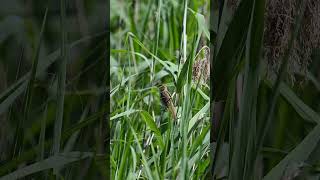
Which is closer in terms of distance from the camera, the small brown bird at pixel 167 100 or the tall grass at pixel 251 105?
the tall grass at pixel 251 105

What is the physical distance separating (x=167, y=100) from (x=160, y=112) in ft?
0.50

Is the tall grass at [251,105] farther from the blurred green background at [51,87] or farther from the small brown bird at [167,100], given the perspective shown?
the blurred green background at [51,87]

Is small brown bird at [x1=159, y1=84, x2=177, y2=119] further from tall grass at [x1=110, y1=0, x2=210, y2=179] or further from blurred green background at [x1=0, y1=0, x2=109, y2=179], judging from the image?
blurred green background at [x1=0, y1=0, x2=109, y2=179]

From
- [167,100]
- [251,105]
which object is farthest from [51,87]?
[251,105]

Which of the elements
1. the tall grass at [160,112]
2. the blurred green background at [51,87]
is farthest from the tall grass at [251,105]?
the blurred green background at [51,87]

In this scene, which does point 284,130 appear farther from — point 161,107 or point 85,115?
point 85,115

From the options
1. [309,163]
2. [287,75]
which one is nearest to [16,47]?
[287,75]

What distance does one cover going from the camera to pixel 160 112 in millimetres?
1799

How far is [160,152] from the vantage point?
1.69 metres

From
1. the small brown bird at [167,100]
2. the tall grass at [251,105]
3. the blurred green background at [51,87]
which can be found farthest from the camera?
the small brown bird at [167,100]

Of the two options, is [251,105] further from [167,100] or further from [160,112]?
[160,112]

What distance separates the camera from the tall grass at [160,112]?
162 centimetres

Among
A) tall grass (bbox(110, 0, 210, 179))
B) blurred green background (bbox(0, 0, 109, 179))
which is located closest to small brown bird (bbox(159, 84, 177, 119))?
tall grass (bbox(110, 0, 210, 179))

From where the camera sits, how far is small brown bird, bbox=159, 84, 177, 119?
5.39 ft
